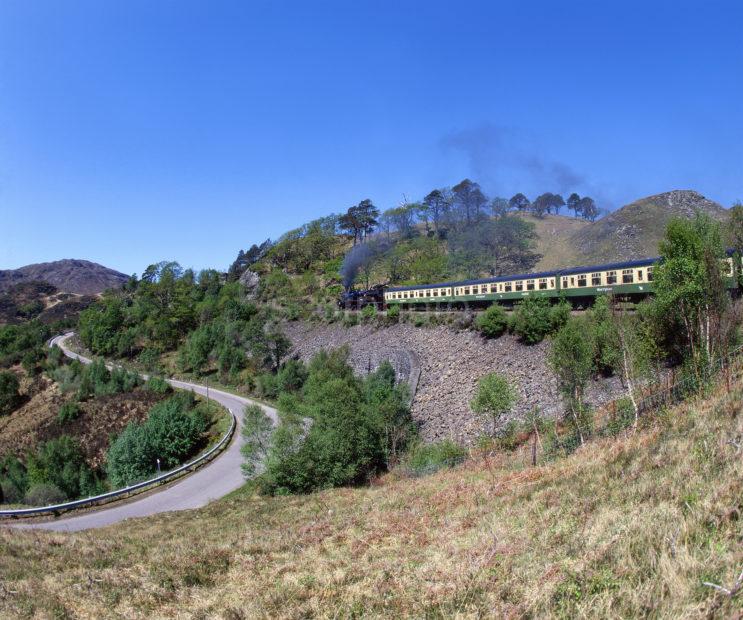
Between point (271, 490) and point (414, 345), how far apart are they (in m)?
18.6

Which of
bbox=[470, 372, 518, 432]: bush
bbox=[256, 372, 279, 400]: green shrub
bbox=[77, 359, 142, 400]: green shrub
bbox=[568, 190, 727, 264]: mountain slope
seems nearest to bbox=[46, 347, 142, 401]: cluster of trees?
bbox=[77, 359, 142, 400]: green shrub

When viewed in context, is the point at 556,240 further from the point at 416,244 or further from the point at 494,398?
the point at 494,398

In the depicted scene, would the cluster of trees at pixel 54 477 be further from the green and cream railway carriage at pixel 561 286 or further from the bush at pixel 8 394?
the green and cream railway carriage at pixel 561 286

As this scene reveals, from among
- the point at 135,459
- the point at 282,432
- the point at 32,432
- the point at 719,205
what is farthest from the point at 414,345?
the point at 719,205

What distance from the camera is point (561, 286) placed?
94.8 feet

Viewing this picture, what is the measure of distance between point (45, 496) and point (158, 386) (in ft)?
65.5

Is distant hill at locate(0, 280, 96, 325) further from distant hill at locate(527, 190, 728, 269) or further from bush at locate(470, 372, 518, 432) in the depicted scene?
bush at locate(470, 372, 518, 432)

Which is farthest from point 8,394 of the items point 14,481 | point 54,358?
point 14,481

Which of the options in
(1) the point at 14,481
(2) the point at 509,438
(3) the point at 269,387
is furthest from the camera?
(3) the point at 269,387

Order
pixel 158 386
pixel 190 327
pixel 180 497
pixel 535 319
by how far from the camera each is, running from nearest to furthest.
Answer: pixel 180 497 → pixel 535 319 → pixel 158 386 → pixel 190 327

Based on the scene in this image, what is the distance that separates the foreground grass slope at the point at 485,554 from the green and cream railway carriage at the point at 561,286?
1155cm

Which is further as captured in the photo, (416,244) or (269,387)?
(416,244)

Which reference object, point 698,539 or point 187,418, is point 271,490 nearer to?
point 187,418

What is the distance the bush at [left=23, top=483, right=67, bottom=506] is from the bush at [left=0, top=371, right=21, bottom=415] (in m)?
33.7
